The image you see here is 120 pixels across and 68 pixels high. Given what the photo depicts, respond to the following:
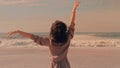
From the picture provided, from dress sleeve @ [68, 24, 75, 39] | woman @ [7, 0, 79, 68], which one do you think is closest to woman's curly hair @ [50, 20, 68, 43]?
woman @ [7, 0, 79, 68]

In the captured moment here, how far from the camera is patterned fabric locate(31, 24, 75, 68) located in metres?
4.77

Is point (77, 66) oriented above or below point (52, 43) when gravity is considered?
below

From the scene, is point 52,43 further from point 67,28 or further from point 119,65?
point 119,65

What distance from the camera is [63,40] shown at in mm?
4688

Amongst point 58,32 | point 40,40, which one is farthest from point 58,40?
point 40,40

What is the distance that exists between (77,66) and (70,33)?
21.0 ft

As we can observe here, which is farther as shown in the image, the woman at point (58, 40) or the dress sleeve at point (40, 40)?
the dress sleeve at point (40, 40)

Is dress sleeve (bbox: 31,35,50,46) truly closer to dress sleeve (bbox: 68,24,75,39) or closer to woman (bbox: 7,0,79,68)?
woman (bbox: 7,0,79,68)

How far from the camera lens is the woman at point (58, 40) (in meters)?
4.65

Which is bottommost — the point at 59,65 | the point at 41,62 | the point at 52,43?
the point at 41,62

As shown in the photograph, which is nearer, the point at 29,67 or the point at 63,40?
the point at 63,40

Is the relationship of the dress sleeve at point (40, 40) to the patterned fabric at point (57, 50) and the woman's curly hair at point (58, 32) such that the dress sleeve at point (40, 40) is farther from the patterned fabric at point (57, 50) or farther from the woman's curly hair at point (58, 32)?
the woman's curly hair at point (58, 32)

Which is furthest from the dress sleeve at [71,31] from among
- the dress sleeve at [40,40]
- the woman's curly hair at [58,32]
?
the dress sleeve at [40,40]

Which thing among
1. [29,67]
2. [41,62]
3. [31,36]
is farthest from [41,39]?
[41,62]
